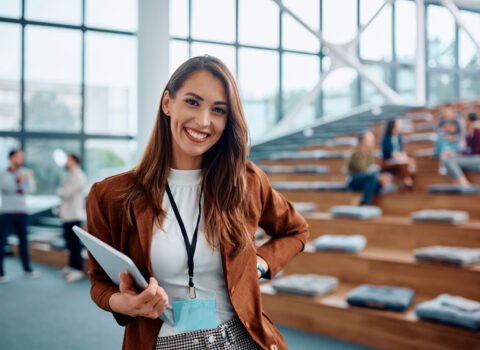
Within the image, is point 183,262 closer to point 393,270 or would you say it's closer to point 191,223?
point 191,223

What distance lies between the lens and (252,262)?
1291 millimetres

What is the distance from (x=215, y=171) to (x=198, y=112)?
→ 0.57ft

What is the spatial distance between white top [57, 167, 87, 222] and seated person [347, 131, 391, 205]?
294cm

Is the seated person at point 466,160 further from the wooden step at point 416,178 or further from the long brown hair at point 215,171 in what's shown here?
the long brown hair at point 215,171

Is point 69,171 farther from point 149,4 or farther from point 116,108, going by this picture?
point 116,108

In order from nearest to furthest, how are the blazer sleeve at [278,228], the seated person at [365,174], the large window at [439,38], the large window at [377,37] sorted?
the blazer sleeve at [278,228], the seated person at [365,174], the large window at [377,37], the large window at [439,38]

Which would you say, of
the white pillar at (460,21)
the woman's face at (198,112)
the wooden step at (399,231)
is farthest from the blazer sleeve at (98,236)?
the white pillar at (460,21)

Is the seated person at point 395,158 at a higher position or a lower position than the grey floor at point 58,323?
higher

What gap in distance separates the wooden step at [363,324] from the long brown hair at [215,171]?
217cm

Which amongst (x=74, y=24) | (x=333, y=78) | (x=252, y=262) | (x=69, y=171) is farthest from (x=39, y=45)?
(x=252, y=262)

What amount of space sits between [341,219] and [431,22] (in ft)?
35.8

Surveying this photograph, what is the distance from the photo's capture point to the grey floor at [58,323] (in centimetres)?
342

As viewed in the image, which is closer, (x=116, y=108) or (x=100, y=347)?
(x=100, y=347)

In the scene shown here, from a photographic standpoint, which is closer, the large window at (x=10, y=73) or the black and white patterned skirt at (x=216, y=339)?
the black and white patterned skirt at (x=216, y=339)
